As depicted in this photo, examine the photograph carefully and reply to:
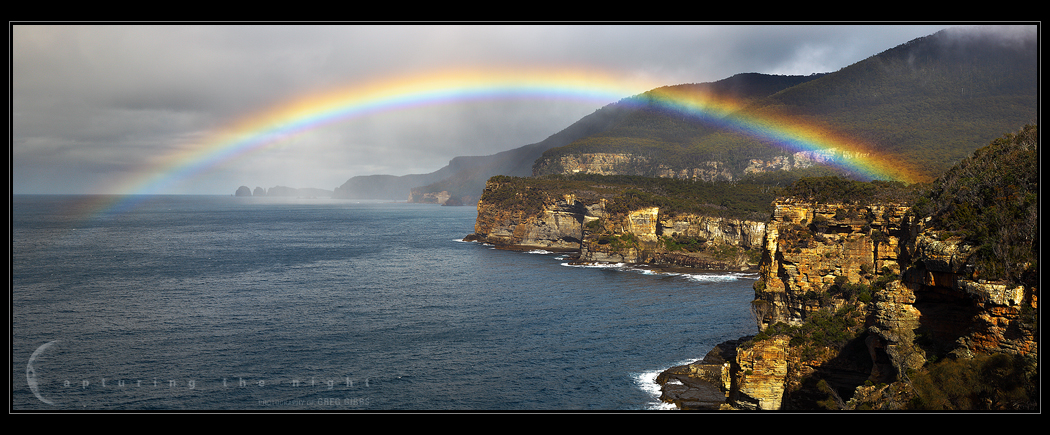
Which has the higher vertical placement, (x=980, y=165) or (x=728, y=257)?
(x=980, y=165)

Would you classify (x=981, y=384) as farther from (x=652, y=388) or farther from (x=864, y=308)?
(x=652, y=388)

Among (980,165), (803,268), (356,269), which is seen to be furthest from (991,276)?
(356,269)

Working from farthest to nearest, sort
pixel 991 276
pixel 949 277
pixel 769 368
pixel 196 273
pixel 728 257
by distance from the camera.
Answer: pixel 728 257 → pixel 196 273 → pixel 769 368 → pixel 949 277 → pixel 991 276

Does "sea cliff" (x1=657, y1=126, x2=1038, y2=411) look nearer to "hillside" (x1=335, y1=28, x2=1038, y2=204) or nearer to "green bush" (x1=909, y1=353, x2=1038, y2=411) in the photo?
"green bush" (x1=909, y1=353, x2=1038, y2=411)

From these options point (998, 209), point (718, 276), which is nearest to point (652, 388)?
point (998, 209)

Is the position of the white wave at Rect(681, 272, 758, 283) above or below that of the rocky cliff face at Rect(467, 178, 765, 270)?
below

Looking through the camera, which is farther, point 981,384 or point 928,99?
point 928,99

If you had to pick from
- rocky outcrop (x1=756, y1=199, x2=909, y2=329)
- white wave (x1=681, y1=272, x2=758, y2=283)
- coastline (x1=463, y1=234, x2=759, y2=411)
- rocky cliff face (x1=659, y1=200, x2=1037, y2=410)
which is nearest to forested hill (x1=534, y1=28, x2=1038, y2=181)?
white wave (x1=681, y1=272, x2=758, y2=283)
